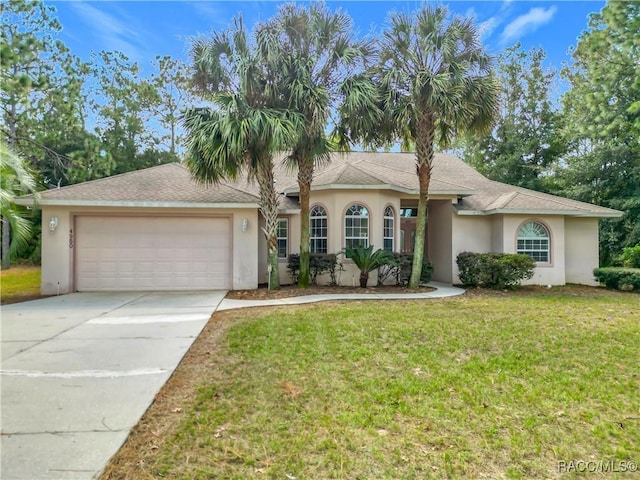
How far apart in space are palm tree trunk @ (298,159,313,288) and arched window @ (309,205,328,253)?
4.29 feet

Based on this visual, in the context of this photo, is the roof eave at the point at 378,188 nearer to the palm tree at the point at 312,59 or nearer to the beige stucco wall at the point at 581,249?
the palm tree at the point at 312,59

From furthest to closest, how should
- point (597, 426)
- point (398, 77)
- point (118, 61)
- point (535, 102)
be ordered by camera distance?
point (118, 61), point (535, 102), point (398, 77), point (597, 426)

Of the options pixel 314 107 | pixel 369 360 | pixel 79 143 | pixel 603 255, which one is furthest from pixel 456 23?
pixel 79 143

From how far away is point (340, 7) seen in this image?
Result: 34.3ft

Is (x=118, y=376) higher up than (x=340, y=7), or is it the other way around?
(x=340, y=7)

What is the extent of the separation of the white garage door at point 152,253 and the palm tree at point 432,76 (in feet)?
18.8

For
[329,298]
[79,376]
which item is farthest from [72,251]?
[79,376]

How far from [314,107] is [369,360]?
7.25 m

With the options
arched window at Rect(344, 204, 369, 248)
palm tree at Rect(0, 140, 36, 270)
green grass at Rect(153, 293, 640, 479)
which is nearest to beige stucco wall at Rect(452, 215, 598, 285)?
arched window at Rect(344, 204, 369, 248)

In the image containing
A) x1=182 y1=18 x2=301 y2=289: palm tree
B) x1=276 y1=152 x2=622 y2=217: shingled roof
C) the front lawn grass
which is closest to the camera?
the front lawn grass

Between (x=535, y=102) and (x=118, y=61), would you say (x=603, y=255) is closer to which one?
(x=535, y=102)

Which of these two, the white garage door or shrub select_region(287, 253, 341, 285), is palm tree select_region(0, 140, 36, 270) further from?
shrub select_region(287, 253, 341, 285)

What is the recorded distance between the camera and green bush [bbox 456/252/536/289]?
37.9 feet

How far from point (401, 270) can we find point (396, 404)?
8.74 meters
